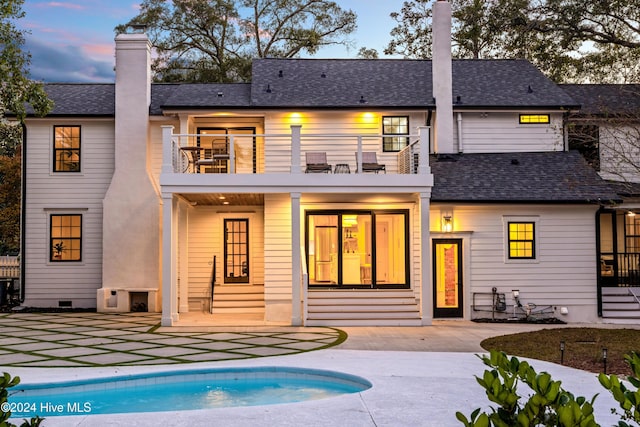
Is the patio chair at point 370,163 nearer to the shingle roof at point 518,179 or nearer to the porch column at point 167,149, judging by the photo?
the shingle roof at point 518,179

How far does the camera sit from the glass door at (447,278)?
17.6 meters

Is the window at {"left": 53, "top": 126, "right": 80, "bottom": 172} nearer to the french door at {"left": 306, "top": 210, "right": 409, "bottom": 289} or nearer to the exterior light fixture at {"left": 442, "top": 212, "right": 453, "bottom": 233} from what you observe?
the french door at {"left": 306, "top": 210, "right": 409, "bottom": 289}

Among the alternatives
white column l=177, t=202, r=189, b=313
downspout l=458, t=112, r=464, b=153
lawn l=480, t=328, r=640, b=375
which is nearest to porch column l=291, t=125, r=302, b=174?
white column l=177, t=202, r=189, b=313

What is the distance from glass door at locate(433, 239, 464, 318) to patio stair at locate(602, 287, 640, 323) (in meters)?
4.03

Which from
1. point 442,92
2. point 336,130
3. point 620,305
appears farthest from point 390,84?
point 620,305

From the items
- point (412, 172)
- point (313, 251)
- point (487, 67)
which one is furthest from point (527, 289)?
point (487, 67)

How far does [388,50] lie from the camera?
3331cm

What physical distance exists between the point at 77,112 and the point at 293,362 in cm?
1309

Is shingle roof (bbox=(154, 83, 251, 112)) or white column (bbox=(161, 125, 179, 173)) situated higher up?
shingle roof (bbox=(154, 83, 251, 112))

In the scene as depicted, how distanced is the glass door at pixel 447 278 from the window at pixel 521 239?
147 centimetres

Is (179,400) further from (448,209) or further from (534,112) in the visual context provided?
(534,112)

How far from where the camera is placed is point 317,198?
18188 mm

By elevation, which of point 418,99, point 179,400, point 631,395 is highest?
point 418,99

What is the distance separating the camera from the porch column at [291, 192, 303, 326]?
53.4ft
